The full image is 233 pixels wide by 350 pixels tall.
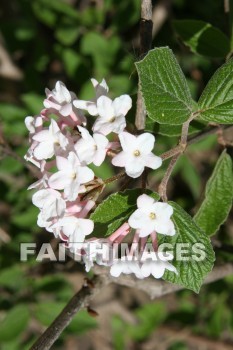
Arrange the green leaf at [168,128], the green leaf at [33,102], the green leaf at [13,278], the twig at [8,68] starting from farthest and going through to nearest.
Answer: the twig at [8,68] → the green leaf at [13,278] → the green leaf at [33,102] → the green leaf at [168,128]

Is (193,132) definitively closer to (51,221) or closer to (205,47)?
(205,47)

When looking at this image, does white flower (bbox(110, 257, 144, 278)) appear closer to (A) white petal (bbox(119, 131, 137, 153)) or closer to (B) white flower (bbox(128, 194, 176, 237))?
(B) white flower (bbox(128, 194, 176, 237))

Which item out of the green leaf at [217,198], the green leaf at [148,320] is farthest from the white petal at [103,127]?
the green leaf at [148,320]

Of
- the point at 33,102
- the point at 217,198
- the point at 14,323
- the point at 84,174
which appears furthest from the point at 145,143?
the point at 14,323

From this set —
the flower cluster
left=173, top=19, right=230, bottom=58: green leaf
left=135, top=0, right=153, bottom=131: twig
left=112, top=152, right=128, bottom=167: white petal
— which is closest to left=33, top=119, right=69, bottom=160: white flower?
the flower cluster

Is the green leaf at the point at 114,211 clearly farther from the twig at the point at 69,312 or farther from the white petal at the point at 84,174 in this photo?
the twig at the point at 69,312

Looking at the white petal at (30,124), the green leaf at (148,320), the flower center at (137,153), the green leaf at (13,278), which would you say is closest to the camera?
the flower center at (137,153)
